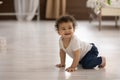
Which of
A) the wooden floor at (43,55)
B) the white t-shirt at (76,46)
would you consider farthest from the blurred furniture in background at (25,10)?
the white t-shirt at (76,46)

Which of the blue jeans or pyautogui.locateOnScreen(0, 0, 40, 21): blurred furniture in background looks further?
pyautogui.locateOnScreen(0, 0, 40, 21): blurred furniture in background

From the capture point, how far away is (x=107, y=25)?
550 centimetres

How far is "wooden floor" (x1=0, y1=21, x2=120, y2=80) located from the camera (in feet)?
7.70

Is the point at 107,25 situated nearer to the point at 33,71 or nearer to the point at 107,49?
the point at 107,49

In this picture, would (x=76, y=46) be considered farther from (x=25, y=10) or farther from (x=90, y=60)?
(x=25, y=10)

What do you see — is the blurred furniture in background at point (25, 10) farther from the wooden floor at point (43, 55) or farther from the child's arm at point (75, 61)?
the child's arm at point (75, 61)

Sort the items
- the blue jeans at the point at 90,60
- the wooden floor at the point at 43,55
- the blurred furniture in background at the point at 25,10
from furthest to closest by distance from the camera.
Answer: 1. the blurred furniture in background at the point at 25,10
2. the blue jeans at the point at 90,60
3. the wooden floor at the point at 43,55

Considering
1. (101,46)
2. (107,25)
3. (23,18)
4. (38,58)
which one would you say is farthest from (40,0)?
(38,58)

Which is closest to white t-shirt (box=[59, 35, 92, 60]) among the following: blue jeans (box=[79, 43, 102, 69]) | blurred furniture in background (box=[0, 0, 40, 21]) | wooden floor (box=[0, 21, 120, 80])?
blue jeans (box=[79, 43, 102, 69])

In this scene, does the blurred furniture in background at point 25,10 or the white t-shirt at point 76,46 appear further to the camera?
the blurred furniture in background at point 25,10

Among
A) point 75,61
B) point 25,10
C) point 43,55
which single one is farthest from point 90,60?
point 25,10

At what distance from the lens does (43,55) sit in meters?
3.06

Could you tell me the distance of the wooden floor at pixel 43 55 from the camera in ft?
7.70

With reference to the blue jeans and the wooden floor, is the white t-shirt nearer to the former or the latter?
the blue jeans
